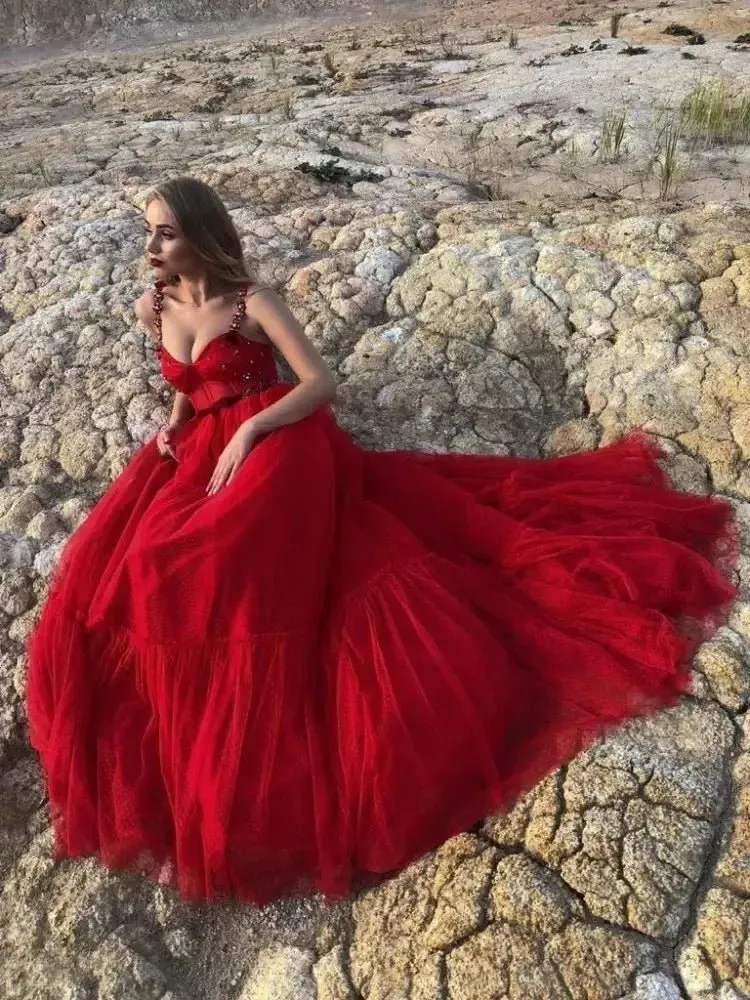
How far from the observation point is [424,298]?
9.56 ft

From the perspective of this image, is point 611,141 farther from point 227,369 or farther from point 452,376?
point 227,369

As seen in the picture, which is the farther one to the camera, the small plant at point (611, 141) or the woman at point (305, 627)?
the small plant at point (611, 141)

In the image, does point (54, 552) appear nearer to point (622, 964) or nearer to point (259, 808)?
point (259, 808)

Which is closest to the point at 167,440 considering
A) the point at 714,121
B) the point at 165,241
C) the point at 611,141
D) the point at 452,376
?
the point at 165,241

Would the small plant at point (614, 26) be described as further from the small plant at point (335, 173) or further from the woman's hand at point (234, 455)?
the woman's hand at point (234, 455)

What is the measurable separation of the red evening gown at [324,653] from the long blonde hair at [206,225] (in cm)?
18

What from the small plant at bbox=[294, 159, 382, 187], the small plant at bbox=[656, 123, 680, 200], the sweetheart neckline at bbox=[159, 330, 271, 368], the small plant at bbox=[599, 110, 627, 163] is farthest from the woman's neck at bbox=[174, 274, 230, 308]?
the small plant at bbox=[599, 110, 627, 163]

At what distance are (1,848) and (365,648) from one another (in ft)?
2.91

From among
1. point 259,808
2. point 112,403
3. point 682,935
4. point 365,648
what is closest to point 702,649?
point 682,935

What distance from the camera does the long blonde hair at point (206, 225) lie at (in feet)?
6.43

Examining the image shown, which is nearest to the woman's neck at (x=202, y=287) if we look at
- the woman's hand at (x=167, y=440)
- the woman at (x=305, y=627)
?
the woman at (x=305, y=627)

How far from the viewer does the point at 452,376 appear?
8.72 feet

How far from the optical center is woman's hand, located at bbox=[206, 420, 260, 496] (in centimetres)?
193

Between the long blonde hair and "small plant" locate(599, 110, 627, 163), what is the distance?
3236 mm
